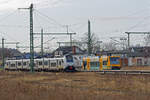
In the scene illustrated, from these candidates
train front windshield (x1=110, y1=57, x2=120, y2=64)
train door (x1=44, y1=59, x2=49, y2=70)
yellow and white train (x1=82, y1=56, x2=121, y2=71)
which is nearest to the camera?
yellow and white train (x1=82, y1=56, x2=121, y2=71)

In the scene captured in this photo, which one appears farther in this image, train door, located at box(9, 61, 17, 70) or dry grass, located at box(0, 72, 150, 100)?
train door, located at box(9, 61, 17, 70)

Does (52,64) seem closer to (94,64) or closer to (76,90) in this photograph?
(94,64)

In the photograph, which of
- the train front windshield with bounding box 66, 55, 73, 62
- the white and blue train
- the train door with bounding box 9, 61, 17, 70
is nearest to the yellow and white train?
the train front windshield with bounding box 66, 55, 73, 62

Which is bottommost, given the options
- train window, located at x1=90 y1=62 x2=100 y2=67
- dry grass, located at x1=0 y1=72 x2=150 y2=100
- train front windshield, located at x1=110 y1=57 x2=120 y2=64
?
dry grass, located at x1=0 y1=72 x2=150 y2=100

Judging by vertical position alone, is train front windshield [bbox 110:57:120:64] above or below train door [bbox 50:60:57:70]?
above

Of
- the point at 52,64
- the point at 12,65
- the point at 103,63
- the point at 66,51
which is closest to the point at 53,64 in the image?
the point at 52,64

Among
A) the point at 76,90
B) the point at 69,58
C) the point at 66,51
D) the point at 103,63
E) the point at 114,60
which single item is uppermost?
the point at 66,51

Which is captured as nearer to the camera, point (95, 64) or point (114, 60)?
point (114, 60)

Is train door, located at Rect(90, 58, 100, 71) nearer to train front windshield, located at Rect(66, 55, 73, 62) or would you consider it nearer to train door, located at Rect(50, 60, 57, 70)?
train front windshield, located at Rect(66, 55, 73, 62)

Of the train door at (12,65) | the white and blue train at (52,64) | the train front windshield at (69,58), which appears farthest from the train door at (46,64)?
the train door at (12,65)

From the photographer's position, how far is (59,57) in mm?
44875

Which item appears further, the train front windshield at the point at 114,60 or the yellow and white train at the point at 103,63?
the train front windshield at the point at 114,60

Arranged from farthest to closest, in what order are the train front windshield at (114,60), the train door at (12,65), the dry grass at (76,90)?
the train door at (12,65), the train front windshield at (114,60), the dry grass at (76,90)

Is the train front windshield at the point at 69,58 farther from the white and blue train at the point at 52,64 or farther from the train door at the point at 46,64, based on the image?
the train door at the point at 46,64
